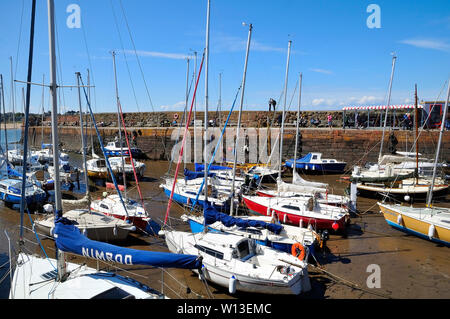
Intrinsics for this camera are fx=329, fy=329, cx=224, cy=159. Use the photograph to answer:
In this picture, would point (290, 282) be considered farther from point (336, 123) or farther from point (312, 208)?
point (336, 123)

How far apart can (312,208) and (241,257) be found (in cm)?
599

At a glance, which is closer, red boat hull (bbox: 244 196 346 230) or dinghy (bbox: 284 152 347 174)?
red boat hull (bbox: 244 196 346 230)

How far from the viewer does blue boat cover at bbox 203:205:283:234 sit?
11164 mm

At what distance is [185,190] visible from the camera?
1730 cm

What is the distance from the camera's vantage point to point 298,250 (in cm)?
1000

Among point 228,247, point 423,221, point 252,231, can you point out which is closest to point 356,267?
point 252,231

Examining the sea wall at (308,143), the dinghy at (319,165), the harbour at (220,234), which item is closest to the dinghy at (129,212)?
the harbour at (220,234)

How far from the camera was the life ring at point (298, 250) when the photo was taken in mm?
9698

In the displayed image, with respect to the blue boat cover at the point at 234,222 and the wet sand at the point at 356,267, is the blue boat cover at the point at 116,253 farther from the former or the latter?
the blue boat cover at the point at 234,222

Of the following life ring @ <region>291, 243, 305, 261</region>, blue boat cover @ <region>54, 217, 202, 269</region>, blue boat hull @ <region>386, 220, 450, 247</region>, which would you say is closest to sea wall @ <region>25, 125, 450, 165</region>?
blue boat hull @ <region>386, 220, 450, 247</region>

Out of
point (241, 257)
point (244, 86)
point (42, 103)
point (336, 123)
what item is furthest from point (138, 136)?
point (241, 257)

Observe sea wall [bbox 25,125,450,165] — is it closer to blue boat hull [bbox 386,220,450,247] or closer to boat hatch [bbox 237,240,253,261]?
blue boat hull [bbox 386,220,450,247]

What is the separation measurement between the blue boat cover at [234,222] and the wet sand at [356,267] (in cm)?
173
